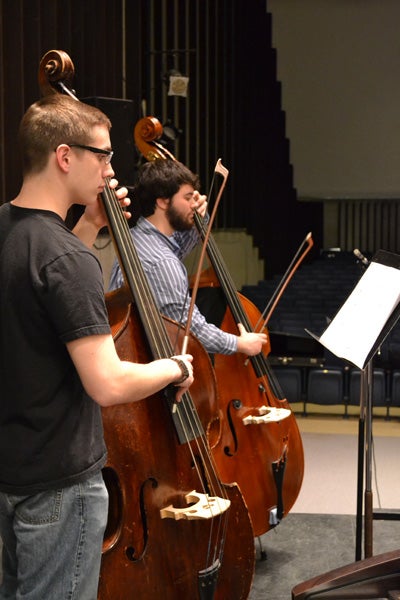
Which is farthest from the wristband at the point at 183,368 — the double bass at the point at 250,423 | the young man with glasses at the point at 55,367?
the double bass at the point at 250,423

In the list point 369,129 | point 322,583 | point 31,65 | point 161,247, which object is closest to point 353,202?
point 369,129

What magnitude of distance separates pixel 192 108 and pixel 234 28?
249cm

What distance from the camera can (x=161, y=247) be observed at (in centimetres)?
265

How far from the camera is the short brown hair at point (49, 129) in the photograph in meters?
1.50

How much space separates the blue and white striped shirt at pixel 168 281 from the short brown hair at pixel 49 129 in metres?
1.02

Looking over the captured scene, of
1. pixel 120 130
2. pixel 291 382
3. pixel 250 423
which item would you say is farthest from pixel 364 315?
pixel 291 382

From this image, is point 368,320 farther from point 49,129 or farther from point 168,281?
point 49,129

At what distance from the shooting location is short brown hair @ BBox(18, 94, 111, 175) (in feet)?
4.94

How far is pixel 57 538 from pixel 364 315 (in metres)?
1.33

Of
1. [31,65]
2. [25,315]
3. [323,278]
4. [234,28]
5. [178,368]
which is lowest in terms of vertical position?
[323,278]

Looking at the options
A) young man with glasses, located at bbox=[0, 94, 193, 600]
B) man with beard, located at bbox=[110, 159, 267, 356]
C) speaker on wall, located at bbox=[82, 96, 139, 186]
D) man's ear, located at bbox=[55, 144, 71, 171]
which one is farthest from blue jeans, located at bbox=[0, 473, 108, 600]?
speaker on wall, located at bbox=[82, 96, 139, 186]

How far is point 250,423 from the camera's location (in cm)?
274

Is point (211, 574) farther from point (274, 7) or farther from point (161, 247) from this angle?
point (274, 7)

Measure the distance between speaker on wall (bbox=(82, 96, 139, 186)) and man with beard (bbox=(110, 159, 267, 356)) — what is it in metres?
1.83
